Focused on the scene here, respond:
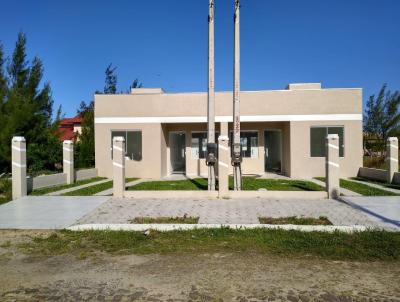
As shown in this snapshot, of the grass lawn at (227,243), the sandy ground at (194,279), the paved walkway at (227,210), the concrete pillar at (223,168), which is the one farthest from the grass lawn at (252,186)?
the sandy ground at (194,279)

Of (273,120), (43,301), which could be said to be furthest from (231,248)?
(273,120)

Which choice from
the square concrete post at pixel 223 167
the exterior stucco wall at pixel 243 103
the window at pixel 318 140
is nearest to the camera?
the square concrete post at pixel 223 167

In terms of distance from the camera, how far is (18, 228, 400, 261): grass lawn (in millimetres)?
5438

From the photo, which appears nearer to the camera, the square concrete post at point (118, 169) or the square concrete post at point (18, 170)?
the square concrete post at point (118, 169)

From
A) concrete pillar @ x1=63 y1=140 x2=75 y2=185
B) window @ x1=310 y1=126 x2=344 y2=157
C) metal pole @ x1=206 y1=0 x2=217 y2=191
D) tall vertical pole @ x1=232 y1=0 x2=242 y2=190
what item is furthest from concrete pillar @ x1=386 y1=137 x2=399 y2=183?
concrete pillar @ x1=63 y1=140 x2=75 y2=185

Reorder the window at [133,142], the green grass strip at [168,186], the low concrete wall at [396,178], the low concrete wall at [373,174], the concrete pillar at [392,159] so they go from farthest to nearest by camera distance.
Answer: the window at [133,142] < the low concrete wall at [373,174] < the concrete pillar at [392,159] < the low concrete wall at [396,178] < the green grass strip at [168,186]

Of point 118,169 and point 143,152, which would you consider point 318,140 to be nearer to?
point 143,152

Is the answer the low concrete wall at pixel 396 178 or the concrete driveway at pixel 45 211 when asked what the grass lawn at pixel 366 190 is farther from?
the concrete driveway at pixel 45 211

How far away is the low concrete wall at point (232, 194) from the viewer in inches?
399

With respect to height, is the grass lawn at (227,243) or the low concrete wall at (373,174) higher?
the low concrete wall at (373,174)

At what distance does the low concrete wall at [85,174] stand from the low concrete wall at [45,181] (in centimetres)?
114

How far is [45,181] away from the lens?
13336 mm

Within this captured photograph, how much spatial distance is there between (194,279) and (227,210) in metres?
4.30

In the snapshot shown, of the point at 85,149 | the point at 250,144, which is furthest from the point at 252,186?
the point at 85,149
